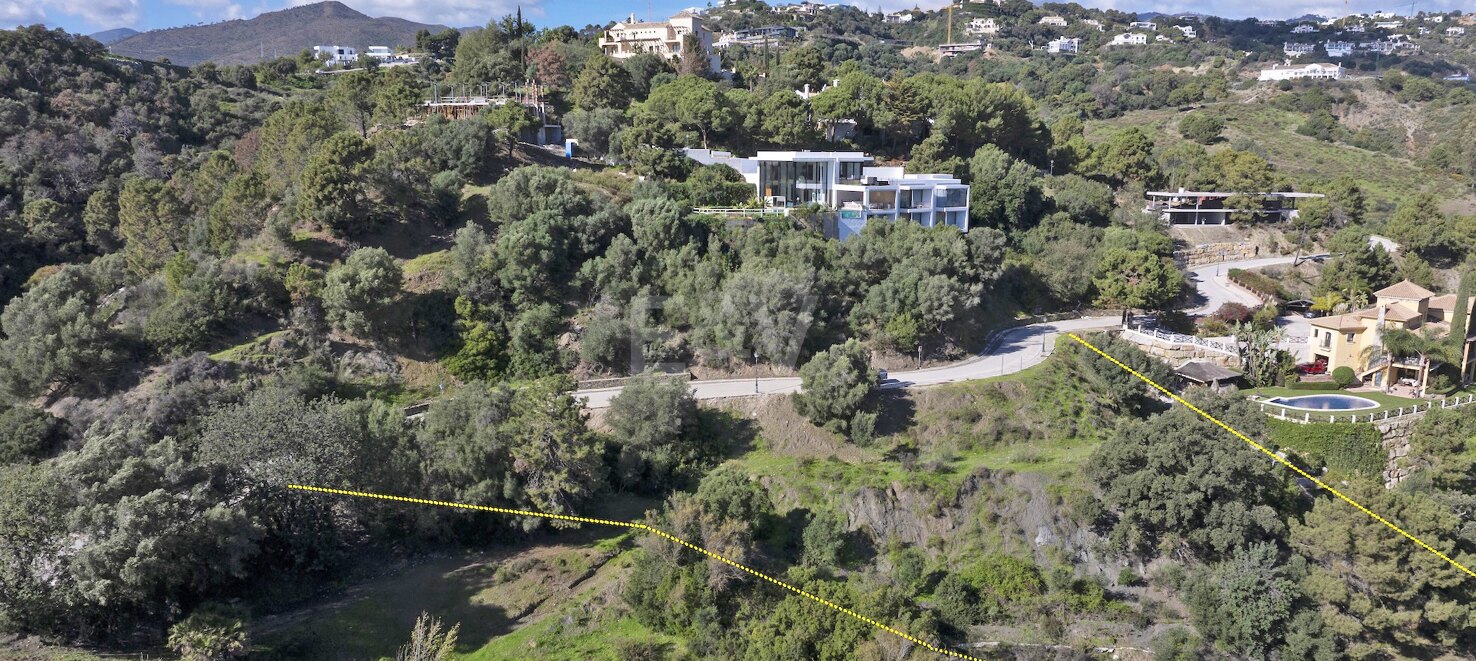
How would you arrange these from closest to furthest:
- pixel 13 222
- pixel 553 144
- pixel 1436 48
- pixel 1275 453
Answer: pixel 1275 453
pixel 13 222
pixel 553 144
pixel 1436 48

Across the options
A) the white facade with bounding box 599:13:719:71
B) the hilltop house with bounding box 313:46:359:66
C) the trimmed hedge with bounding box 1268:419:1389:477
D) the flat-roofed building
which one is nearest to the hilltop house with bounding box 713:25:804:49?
the white facade with bounding box 599:13:719:71

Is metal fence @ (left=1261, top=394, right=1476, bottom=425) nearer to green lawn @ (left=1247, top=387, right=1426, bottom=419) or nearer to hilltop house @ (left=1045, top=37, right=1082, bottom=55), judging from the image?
green lawn @ (left=1247, top=387, right=1426, bottom=419)

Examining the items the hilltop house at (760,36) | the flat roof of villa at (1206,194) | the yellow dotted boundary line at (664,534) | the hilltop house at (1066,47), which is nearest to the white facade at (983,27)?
the hilltop house at (1066,47)

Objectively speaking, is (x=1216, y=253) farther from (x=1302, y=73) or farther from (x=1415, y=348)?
(x=1302, y=73)

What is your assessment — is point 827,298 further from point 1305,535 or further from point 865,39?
point 865,39

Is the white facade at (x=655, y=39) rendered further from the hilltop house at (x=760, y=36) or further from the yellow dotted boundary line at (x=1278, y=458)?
the yellow dotted boundary line at (x=1278, y=458)

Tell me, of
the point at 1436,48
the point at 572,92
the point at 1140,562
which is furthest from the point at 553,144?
the point at 1436,48

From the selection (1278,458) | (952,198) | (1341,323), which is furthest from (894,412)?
(1341,323)
